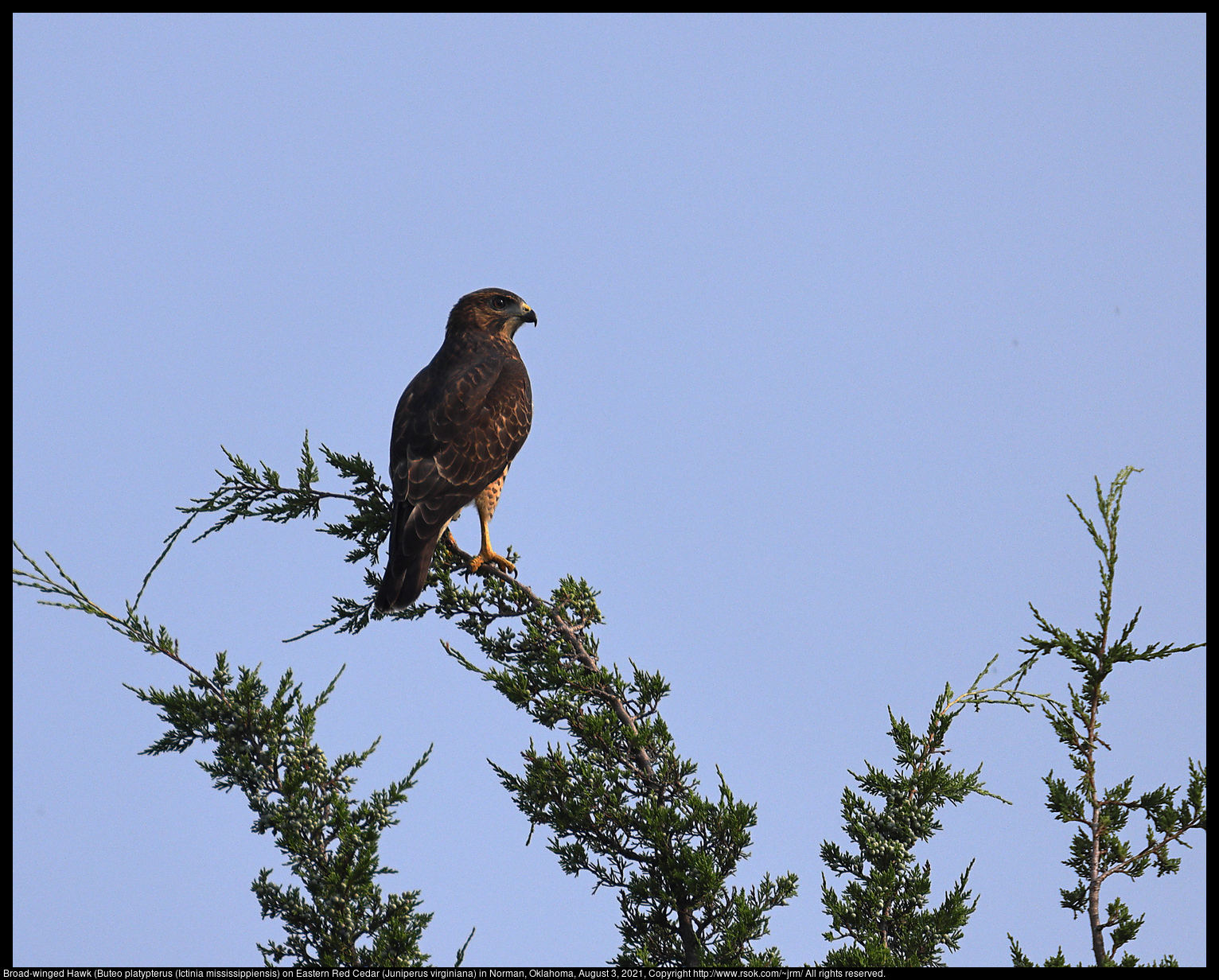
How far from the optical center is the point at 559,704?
4.66 metres

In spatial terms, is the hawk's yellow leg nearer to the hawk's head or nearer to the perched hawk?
the perched hawk

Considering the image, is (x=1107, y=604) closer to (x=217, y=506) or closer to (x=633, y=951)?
(x=633, y=951)

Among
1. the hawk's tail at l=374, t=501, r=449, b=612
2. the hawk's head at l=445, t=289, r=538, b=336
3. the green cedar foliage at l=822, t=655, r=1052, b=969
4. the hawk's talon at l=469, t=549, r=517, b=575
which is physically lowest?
the green cedar foliage at l=822, t=655, r=1052, b=969

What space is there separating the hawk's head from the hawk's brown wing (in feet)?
0.71

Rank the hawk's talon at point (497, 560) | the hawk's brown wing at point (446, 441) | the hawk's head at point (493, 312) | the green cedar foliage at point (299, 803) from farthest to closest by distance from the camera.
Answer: the hawk's head at point (493, 312), the hawk's talon at point (497, 560), the hawk's brown wing at point (446, 441), the green cedar foliage at point (299, 803)

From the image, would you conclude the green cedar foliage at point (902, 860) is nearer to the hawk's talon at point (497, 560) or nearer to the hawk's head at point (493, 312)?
the hawk's talon at point (497, 560)

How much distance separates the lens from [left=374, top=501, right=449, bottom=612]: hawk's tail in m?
5.39

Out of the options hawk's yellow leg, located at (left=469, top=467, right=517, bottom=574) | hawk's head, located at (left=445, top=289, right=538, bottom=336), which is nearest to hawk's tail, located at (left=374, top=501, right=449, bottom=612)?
hawk's yellow leg, located at (left=469, top=467, right=517, bottom=574)

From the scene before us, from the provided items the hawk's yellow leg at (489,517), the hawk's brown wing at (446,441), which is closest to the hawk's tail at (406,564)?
the hawk's brown wing at (446,441)

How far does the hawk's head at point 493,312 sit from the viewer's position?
8.44m

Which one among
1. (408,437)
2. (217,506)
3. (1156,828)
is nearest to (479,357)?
(408,437)

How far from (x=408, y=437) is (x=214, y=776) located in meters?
2.99

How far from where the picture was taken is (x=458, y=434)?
6863mm

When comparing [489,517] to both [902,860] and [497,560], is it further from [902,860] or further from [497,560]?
[902,860]
